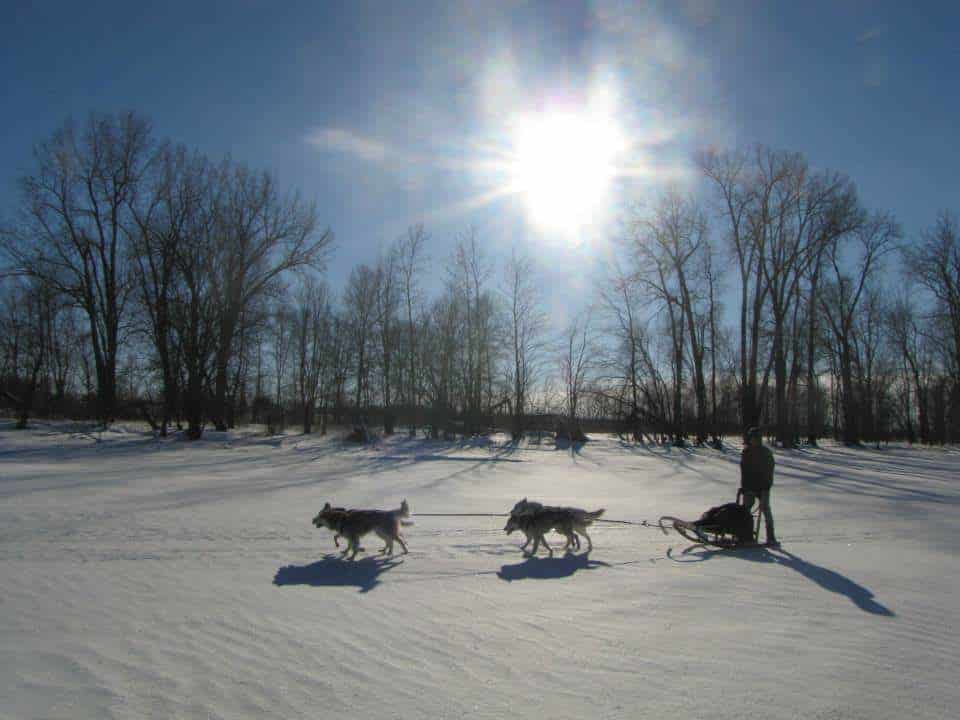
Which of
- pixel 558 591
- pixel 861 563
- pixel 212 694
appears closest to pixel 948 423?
pixel 861 563

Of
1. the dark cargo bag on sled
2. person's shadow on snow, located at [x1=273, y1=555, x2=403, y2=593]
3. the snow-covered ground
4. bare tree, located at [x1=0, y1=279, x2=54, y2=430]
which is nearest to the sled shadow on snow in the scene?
the snow-covered ground

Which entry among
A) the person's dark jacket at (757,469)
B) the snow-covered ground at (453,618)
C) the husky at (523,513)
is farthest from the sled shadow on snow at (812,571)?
the husky at (523,513)

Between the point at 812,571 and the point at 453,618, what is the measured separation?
216 inches

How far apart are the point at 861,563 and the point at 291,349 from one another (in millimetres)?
58880

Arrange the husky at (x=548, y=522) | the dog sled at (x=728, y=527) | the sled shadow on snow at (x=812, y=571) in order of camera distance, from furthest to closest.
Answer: the dog sled at (x=728, y=527), the husky at (x=548, y=522), the sled shadow on snow at (x=812, y=571)

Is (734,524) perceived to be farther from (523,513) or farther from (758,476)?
(523,513)

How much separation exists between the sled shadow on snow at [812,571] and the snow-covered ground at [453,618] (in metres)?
0.05

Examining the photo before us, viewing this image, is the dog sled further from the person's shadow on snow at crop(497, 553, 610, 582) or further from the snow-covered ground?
the person's shadow on snow at crop(497, 553, 610, 582)

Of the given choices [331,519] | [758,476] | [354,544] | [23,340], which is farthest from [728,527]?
[23,340]

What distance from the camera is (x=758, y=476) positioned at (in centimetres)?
1062

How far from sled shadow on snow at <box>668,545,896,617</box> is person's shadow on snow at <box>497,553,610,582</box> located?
148 cm

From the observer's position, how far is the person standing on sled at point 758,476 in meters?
10.5

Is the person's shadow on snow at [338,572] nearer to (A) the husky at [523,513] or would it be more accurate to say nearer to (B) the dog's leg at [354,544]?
(B) the dog's leg at [354,544]

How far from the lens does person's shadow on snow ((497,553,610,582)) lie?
8.09 m
